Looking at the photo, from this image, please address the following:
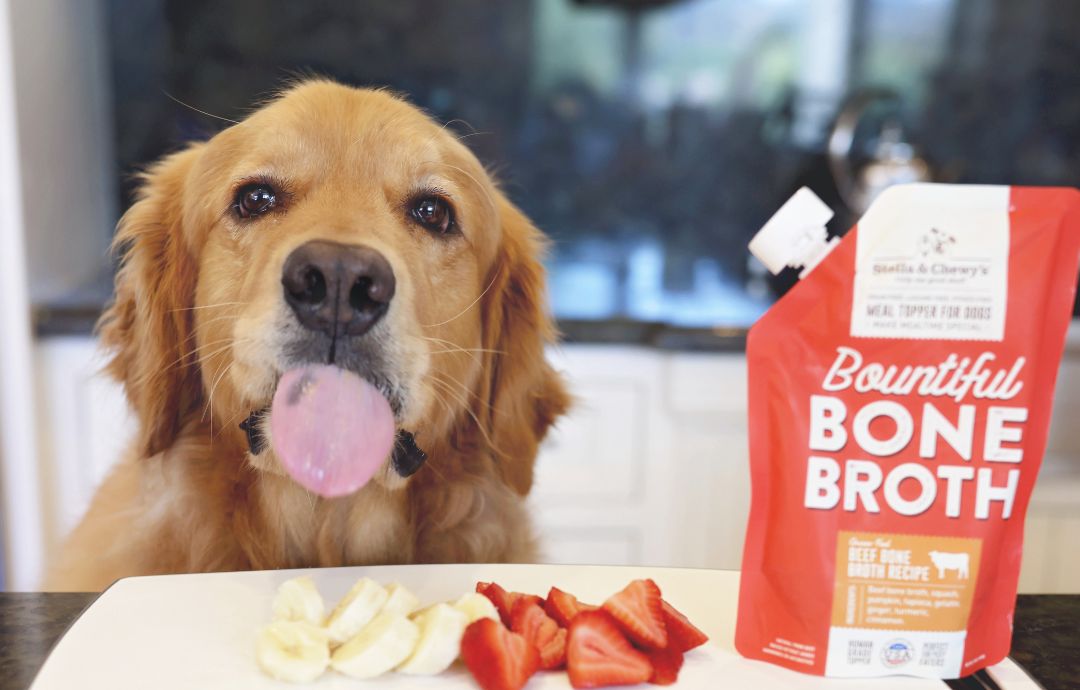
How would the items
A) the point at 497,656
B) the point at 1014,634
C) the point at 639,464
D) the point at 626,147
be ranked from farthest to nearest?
1. the point at 626,147
2. the point at 639,464
3. the point at 1014,634
4. the point at 497,656

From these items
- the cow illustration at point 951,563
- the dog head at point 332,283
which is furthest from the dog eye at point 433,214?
the cow illustration at point 951,563

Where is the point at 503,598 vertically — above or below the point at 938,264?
below

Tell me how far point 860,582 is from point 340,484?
15.3 inches

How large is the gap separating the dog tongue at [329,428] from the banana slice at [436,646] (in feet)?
0.48

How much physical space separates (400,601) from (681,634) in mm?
201

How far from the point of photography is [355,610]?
2.05 ft

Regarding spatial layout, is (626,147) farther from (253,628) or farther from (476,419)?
(253,628)

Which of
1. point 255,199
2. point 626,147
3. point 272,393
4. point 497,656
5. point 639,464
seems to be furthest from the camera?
point 626,147

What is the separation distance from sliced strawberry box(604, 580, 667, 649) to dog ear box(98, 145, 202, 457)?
0.55 m

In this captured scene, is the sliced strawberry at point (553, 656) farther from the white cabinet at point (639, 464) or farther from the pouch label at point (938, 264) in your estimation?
the white cabinet at point (639, 464)

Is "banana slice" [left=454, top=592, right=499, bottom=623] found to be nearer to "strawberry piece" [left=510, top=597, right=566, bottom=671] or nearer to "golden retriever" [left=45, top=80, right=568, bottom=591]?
"strawberry piece" [left=510, top=597, right=566, bottom=671]

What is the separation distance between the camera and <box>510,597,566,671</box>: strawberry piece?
0.61 m

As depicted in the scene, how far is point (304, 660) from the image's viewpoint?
1.89 ft

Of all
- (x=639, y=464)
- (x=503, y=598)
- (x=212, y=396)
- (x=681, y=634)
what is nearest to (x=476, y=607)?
(x=503, y=598)
